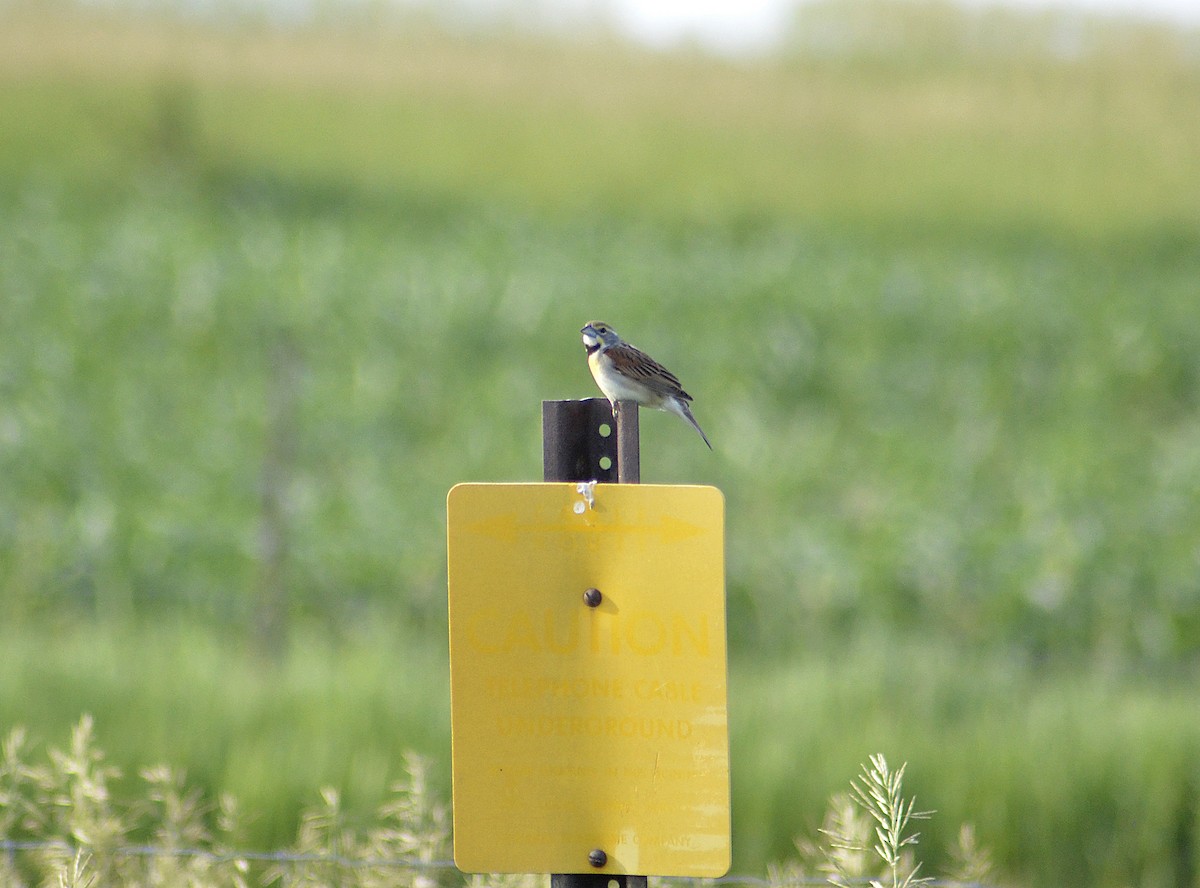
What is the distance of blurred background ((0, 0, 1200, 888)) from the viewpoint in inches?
186

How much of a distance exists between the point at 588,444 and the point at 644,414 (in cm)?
711

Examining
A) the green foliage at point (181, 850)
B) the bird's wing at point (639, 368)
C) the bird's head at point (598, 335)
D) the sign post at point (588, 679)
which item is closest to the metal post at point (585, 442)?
the sign post at point (588, 679)

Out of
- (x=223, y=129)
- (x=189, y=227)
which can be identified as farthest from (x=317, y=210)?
(x=223, y=129)

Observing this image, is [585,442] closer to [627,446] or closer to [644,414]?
[627,446]

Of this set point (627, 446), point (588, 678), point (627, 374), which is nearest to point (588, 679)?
point (588, 678)

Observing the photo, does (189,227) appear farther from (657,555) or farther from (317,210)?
(657,555)

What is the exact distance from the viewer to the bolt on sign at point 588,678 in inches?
81.8

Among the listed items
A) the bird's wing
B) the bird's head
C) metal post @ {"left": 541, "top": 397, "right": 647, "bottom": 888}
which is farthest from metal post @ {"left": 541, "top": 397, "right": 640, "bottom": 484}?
the bird's head

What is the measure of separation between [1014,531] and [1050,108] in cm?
2053

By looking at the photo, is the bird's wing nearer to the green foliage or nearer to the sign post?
the sign post

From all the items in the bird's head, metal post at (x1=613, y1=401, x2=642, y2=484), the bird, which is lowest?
metal post at (x1=613, y1=401, x2=642, y2=484)

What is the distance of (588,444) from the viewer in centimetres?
231

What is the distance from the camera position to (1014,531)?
7680mm

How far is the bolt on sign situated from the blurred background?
1.67 meters
